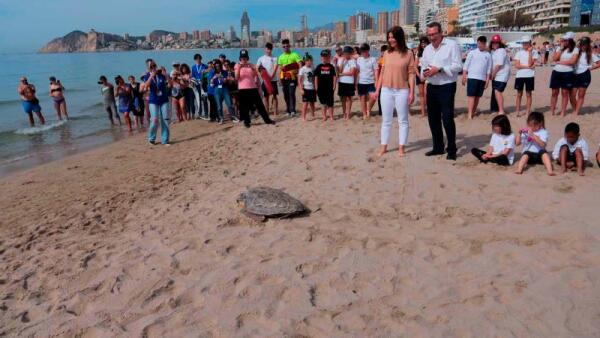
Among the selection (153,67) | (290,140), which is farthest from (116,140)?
(290,140)

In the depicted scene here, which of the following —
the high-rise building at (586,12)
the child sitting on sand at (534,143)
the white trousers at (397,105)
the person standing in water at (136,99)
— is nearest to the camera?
the child sitting on sand at (534,143)

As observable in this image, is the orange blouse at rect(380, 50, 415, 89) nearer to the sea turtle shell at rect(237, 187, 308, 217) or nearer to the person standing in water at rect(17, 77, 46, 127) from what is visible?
the sea turtle shell at rect(237, 187, 308, 217)

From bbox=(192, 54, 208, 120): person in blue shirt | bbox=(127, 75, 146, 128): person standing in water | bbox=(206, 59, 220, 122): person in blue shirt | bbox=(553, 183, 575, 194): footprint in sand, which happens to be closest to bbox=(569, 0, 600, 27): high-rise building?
bbox=(192, 54, 208, 120): person in blue shirt

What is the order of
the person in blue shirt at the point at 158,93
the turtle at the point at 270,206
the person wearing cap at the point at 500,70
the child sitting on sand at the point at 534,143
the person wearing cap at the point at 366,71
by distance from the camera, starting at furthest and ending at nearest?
1. the person wearing cap at the point at 366,71
2. the person in blue shirt at the point at 158,93
3. the person wearing cap at the point at 500,70
4. the child sitting on sand at the point at 534,143
5. the turtle at the point at 270,206

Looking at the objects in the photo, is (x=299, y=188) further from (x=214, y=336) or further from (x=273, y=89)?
(x=273, y=89)

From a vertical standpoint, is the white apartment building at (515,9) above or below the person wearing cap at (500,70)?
above

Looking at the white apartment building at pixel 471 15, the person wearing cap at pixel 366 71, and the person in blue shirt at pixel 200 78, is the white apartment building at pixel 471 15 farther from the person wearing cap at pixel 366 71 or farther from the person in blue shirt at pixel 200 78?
the person wearing cap at pixel 366 71

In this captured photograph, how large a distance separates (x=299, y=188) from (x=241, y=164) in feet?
6.06

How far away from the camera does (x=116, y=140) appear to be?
37.1 feet

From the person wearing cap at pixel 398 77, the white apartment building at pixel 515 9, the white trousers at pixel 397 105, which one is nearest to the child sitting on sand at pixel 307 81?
the person wearing cap at pixel 398 77

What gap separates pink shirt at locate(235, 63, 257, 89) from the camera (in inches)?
362

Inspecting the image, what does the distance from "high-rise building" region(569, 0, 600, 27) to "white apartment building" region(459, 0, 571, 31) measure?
660 cm

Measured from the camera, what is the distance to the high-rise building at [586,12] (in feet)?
257

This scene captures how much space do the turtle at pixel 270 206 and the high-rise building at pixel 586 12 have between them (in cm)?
9594
